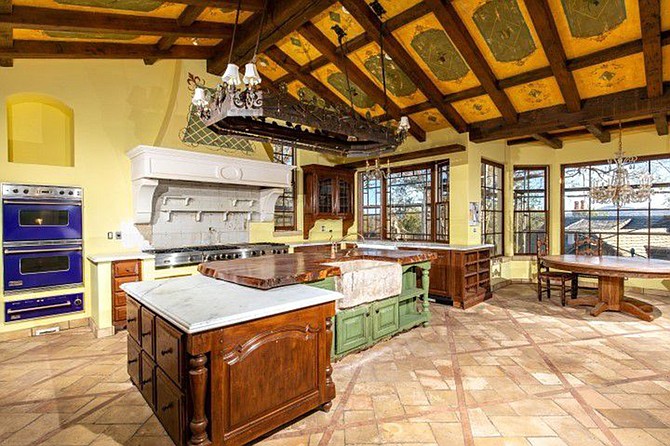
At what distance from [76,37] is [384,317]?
184 inches

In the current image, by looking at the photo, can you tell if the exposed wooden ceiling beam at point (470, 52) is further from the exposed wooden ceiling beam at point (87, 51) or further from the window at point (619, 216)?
the exposed wooden ceiling beam at point (87, 51)

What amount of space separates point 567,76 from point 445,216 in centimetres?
280

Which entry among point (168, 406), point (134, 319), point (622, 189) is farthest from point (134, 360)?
point (622, 189)

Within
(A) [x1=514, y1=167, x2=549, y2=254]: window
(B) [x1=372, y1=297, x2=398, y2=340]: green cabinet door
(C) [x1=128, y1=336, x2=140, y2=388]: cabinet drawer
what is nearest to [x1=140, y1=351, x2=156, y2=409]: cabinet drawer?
(C) [x1=128, y1=336, x2=140, y2=388]: cabinet drawer

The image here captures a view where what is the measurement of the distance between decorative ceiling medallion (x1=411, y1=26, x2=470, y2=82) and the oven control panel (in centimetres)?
473

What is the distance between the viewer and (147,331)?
2219 mm

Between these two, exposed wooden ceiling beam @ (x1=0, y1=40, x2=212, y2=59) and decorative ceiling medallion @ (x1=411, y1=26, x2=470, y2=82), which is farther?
decorative ceiling medallion @ (x1=411, y1=26, x2=470, y2=82)

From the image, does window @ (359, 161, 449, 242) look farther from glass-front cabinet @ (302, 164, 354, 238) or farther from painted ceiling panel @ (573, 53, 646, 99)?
painted ceiling panel @ (573, 53, 646, 99)

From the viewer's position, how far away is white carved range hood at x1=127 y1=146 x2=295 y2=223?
4.61m

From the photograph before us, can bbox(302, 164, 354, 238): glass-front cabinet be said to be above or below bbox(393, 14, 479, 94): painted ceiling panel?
below

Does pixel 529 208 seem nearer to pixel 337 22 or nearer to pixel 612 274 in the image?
pixel 612 274

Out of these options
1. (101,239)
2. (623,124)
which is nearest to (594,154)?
(623,124)

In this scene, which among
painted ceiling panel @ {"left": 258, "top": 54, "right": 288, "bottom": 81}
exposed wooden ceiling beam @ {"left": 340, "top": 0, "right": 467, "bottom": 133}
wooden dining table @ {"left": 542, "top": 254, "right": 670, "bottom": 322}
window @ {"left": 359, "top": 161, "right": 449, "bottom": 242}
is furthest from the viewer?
window @ {"left": 359, "top": 161, "right": 449, "bottom": 242}

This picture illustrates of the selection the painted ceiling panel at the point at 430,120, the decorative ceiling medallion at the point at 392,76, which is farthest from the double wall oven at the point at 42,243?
the painted ceiling panel at the point at 430,120
